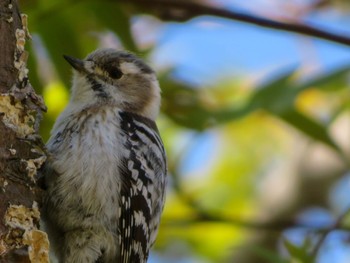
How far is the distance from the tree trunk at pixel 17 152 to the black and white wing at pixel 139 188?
0.55 meters

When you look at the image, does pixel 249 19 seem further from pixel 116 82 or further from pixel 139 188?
pixel 139 188

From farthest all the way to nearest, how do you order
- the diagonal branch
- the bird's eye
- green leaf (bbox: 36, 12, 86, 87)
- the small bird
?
the bird's eye → green leaf (bbox: 36, 12, 86, 87) → the diagonal branch → the small bird

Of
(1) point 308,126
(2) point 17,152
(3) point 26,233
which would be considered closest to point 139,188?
(2) point 17,152

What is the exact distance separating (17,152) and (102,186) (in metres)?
0.74

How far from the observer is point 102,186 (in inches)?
181

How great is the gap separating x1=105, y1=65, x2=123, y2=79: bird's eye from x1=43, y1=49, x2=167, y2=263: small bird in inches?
19.8

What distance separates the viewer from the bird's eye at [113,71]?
5527mm

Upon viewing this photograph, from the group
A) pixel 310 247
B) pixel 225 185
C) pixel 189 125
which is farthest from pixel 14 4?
pixel 225 185

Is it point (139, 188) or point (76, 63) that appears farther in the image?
point (76, 63)

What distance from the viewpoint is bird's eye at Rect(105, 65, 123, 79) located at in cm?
553

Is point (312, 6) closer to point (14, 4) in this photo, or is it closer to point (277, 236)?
point (277, 236)

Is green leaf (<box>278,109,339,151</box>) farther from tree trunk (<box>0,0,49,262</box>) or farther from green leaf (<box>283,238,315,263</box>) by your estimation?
tree trunk (<box>0,0,49,262</box>)

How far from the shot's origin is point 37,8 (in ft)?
17.1

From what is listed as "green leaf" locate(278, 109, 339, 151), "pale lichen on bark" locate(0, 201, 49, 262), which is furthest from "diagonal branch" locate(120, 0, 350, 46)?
"pale lichen on bark" locate(0, 201, 49, 262)
